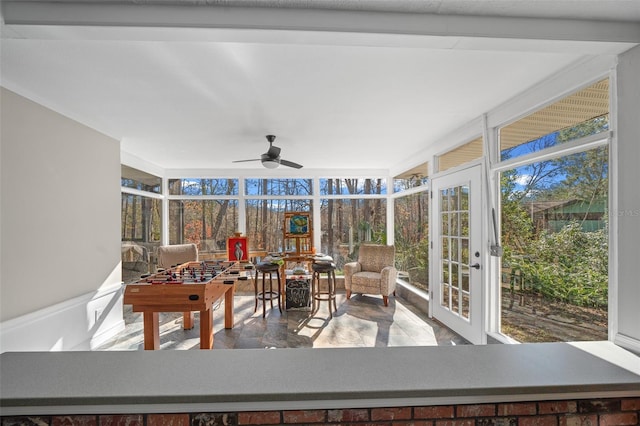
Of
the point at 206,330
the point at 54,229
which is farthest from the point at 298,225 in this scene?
the point at 54,229

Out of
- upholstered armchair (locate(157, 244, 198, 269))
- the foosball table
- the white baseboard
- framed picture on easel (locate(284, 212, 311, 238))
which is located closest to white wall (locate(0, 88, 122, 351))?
the white baseboard

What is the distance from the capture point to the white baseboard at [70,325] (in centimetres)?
225

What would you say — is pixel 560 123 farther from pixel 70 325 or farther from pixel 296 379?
pixel 70 325

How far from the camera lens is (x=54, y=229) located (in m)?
2.63

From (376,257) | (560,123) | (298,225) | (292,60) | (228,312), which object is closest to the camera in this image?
(292,60)

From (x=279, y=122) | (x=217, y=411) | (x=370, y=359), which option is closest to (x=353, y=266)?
(x=279, y=122)

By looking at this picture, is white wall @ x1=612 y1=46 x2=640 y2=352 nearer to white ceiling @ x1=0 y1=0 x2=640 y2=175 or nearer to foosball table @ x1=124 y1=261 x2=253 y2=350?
white ceiling @ x1=0 y1=0 x2=640 y2=175

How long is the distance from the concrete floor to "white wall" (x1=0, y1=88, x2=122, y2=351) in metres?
0.61

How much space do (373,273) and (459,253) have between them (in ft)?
5.93

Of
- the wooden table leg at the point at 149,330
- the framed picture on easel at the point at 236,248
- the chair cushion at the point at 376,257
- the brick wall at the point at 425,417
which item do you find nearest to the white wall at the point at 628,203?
the brick wall at the point at 425,417

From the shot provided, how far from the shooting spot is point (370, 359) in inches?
46.7

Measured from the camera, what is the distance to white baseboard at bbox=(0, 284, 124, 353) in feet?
7.39

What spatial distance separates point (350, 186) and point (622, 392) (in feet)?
16.9

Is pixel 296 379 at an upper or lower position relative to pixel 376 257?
upper
